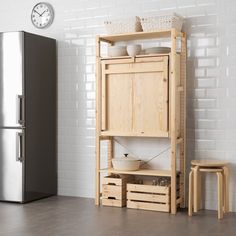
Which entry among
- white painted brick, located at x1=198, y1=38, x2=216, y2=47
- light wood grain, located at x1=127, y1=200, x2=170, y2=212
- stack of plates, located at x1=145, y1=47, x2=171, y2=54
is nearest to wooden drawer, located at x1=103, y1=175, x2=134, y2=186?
light wood grain, located at x1=127, y1=200, x2=170, y2=212

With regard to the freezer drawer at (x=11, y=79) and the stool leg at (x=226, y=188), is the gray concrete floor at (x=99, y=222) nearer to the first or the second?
the stool leg at (x=226, y=188)

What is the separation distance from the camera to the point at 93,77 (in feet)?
19.0

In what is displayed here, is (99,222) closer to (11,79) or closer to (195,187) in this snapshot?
(195,187)

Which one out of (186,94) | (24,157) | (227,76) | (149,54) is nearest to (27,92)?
(24,157)

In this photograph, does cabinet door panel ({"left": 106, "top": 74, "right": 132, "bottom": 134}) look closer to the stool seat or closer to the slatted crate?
the slatted crate

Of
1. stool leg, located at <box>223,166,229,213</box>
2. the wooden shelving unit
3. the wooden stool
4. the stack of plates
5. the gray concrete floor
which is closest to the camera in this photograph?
the gray concrete floor

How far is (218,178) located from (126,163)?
3.31 ft

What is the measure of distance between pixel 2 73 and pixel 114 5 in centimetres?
152

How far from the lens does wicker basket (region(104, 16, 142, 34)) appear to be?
5230 mm

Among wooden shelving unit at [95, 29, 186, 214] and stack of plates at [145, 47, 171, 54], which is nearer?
wooden shelving unit at [95, 29, 186, 214]

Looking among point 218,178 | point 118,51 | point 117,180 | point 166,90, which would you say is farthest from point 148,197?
point 118,51

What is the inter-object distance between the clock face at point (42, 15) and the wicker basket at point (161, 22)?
1.42m

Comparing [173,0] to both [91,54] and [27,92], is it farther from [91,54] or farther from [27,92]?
[27,92]

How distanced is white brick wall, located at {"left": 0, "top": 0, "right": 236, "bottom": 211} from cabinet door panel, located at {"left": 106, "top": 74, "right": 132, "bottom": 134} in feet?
1.13
